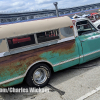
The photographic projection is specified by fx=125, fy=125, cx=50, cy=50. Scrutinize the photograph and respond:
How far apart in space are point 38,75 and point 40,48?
2.76ft

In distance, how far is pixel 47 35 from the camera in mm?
3840

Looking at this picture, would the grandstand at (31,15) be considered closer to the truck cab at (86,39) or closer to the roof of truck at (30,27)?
the truck cab at (86,39)

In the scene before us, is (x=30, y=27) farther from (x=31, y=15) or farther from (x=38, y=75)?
(x=31, y=15)

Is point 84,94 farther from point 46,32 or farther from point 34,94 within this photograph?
point 46,32

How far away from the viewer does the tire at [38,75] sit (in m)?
3.62

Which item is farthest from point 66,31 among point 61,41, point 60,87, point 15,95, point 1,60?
point 15,95

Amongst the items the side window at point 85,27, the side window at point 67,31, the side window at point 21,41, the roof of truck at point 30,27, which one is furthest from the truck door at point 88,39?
the side window at point 21,41

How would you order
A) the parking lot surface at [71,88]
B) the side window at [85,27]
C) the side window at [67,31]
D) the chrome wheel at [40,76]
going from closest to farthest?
1. the parking lot surface at [71,88]
2. the chrome wheel at [40,76]
3. the side window at [67,31]
4. the side window at [85,27]

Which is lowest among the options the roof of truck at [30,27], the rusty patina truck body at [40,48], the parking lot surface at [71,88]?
the parking lot surface at [71,88]

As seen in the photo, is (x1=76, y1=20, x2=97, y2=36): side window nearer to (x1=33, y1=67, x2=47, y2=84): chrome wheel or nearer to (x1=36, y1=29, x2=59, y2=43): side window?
(x1=36, y1=29, x2=59, y2=43): side window

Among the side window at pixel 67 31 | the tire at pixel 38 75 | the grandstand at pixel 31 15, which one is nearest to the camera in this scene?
the tire at pixel 38 75

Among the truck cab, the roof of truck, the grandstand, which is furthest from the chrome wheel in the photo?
the grandstand

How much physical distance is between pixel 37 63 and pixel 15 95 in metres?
1.12

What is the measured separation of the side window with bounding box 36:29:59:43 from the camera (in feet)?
12.2
